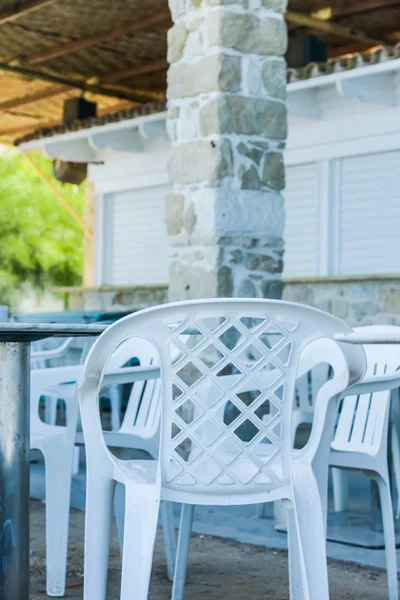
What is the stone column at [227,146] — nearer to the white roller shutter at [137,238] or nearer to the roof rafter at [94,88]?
the white roller shutter at [137,238]

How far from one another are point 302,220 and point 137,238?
8.90 ft

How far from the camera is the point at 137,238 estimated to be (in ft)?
40.6

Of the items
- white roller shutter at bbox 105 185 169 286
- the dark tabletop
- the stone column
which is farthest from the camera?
white roller shutter at bbox 105 185 169 286

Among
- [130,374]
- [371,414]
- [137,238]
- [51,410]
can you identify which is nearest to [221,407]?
[130,374]

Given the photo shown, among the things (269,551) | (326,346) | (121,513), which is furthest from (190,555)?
(326,346)

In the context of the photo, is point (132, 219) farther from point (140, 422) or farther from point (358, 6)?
point (140, 422)

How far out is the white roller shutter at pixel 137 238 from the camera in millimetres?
12031

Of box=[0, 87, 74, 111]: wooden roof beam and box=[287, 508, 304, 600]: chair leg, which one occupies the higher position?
box=[0, 87, 74, 111]: wooden roof beam

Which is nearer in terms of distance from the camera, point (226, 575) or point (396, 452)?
point (226, 575)

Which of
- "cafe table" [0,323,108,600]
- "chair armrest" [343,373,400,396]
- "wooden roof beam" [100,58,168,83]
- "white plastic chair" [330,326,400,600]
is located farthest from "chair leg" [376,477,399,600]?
"wooden roof beam" [100,58,168,83]

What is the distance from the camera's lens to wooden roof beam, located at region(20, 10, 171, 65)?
10.1 m

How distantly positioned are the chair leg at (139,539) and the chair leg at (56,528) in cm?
101

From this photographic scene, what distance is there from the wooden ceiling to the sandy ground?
6265mm

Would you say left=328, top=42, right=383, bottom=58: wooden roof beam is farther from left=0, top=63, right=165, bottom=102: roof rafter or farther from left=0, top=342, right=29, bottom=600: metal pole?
left=0, top=342, right=29, bottom=600: metal pole
